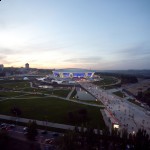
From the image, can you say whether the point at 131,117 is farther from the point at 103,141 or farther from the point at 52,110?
the point at 103,141

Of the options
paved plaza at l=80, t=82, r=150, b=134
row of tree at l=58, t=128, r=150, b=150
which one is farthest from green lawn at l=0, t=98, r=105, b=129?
row of tree at l=58, t=128, r=150, b=150

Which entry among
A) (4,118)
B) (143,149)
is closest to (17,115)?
(4,118)

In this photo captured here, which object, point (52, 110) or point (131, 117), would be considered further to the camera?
point (52, 110)

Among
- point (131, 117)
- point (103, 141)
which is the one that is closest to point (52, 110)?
point (131, 117)

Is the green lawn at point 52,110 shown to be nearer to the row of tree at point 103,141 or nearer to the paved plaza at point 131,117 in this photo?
the paved plaza at point 131,117

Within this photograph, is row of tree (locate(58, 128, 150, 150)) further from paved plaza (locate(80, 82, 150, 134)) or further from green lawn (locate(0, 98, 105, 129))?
paved plaza (locate(80, 82, 150, 134))

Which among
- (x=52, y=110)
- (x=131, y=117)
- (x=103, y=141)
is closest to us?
(x=103, y=141)

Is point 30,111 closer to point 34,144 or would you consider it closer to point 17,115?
point 17,115

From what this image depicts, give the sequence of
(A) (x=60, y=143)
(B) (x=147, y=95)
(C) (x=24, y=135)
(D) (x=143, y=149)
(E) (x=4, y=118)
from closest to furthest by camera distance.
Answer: (D) (x=143, y=149), (A) (x=60, y=143), (C) (x=24, y=135), (E) (x=4, y=118), (B) (x=147, y=95)
